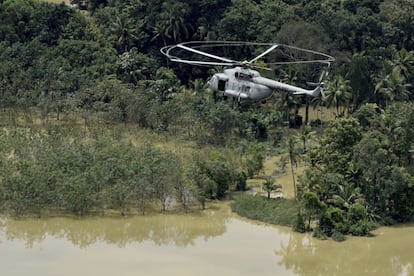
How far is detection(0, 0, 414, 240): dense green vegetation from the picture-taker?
31484mm

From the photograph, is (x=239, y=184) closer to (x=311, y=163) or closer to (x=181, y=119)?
(x=311, y=163)

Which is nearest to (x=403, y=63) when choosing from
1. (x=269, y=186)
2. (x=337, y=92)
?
(x=337, y=92)

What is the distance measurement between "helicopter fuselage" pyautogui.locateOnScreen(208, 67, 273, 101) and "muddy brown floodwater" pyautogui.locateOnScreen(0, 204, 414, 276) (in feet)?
20.5

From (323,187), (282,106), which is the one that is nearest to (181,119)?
(282,106)

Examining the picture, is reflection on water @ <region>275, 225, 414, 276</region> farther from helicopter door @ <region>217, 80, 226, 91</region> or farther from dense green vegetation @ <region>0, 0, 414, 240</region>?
helicopter door @ <region>217, 80, 226, 91</region>

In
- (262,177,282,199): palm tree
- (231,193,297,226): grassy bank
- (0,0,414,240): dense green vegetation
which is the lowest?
(231,193,297,226): grassy bank

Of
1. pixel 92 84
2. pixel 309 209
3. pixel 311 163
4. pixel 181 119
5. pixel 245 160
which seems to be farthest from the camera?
pixel 92 84

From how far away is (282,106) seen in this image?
4362 centimetres

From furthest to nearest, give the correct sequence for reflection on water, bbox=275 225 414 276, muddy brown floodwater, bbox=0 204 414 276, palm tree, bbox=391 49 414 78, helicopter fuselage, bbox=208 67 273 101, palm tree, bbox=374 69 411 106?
1. palm tree, bbox=391 49 414 78
2. palm tree, bbox=374 69 411 106
3. helicopter fuselage, bbox=208 67 273 101
4. reflection on water, bbox=275 225 414 276
5. muddy brown floodwater, bbox=0 204 414 276

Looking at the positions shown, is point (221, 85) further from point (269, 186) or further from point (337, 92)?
point (337, 92)

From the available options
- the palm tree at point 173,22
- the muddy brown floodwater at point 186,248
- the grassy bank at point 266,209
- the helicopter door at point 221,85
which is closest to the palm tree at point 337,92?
the helicopter door at point 221,85

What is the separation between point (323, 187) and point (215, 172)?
15.4ft

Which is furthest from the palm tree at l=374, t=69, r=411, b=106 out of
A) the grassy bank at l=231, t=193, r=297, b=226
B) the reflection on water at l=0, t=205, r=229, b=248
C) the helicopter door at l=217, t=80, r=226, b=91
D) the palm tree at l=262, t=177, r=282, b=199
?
the reflection on water at l=0, t=205, r=229, b=248

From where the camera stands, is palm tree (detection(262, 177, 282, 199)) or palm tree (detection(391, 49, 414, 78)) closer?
palm tree (detection(262, 177, 282, 199))
